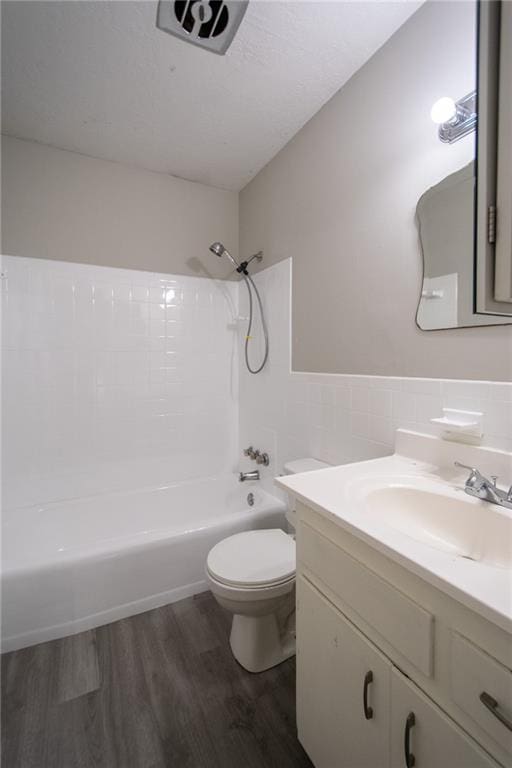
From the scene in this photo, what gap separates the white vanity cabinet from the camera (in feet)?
1.65

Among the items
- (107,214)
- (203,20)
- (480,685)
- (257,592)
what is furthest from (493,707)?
(107,214)

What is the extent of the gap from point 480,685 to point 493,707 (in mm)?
25

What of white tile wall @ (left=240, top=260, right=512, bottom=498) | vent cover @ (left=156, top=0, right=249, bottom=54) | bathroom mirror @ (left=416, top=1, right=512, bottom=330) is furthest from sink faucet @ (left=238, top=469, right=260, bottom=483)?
vent cover @ (left=156, top=0, right=249, bottom=54)

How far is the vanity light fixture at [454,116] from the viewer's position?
0.97m

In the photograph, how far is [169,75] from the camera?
1435mm

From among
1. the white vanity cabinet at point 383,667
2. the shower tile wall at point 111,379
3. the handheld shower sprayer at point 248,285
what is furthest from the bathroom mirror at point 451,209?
the shower tile wall at point 111,379

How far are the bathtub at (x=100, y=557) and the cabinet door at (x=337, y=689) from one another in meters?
0.90

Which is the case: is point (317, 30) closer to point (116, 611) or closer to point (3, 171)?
point (3, 171)

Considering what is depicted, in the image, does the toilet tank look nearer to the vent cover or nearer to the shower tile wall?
the shower tile wall

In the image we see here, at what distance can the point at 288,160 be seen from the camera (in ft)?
6.20

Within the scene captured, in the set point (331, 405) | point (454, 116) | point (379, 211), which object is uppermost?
point (454, 116)

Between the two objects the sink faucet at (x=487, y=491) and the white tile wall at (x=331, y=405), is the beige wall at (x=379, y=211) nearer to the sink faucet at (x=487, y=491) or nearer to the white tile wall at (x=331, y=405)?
the white tile wall at (x=331, y=405)

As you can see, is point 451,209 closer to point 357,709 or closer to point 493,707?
point 493,707

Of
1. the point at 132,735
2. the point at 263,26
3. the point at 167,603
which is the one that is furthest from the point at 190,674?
the point at 263,26
